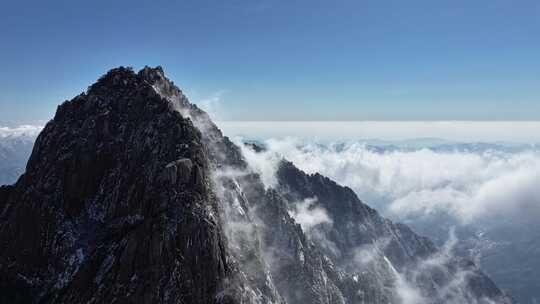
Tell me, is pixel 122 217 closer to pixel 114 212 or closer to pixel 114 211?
pixel 114 212

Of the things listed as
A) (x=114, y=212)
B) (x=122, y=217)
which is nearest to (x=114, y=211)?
(x=114, y=212)

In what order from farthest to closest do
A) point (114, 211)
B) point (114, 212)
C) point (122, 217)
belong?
point (114, 211), point (114, 212), point (122, 217)

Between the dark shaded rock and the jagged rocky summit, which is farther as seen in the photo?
the jagged rocky summit

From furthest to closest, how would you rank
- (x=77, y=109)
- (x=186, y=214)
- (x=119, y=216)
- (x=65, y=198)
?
1. (x=77, y=109)
2. (x=65, y=198)
3. (x=119, y=216)
4. (x=186, y=214)

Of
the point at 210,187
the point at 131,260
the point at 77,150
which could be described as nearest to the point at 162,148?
the point at 210,187

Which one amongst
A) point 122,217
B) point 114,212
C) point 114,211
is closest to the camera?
point 122,217

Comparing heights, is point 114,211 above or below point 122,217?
above

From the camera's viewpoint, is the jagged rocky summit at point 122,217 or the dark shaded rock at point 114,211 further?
the jagged rocky summit at point 122,217

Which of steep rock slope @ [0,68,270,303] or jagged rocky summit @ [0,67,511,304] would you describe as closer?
steep rock slope @ [0,68,270,303]

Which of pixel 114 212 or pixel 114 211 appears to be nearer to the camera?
pixel 114 212

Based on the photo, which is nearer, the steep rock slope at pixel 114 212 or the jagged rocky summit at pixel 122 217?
the steep rock slope at pixel 114 212

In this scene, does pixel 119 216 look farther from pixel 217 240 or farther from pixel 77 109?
pixel 77 109
